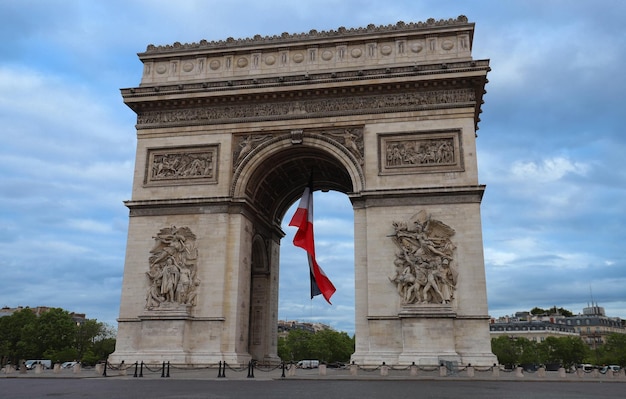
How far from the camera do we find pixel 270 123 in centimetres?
2758

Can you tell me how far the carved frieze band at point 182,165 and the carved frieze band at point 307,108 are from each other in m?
1.42

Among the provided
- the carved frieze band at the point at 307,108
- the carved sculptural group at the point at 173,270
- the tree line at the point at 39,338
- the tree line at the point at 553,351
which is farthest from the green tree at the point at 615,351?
the carved sculptural group at the point at 173,270

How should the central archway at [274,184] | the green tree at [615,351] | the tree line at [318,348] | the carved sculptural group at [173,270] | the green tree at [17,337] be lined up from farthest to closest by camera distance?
the tree line at [318,348]
the green tree at [615,351]
the green tree at [17,337]
the central archway at [274,184]
the carved sculptural group at [173,270]

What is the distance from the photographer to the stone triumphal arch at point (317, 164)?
23938 mm

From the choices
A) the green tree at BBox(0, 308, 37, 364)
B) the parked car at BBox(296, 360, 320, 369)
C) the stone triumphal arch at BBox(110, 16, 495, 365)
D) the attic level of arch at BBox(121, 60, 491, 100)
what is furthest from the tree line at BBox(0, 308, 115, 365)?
the attic level of arch at BBox(121, 60, 491, 100)

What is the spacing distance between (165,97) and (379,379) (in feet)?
54.9

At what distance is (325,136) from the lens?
Answer: 2705cm

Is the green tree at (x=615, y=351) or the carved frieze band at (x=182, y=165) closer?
the carved frieze band at (x=182, y=165)

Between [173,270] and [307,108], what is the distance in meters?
9.47

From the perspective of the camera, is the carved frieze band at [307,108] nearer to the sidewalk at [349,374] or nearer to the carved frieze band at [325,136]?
the carved frieze band at [325,136]

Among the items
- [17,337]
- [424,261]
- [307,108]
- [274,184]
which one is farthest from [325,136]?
[17,337]

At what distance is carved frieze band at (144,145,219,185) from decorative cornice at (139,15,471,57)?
5.27m

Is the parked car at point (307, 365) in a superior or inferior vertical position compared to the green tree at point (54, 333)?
inferior

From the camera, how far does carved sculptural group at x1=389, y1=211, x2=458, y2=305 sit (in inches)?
931
